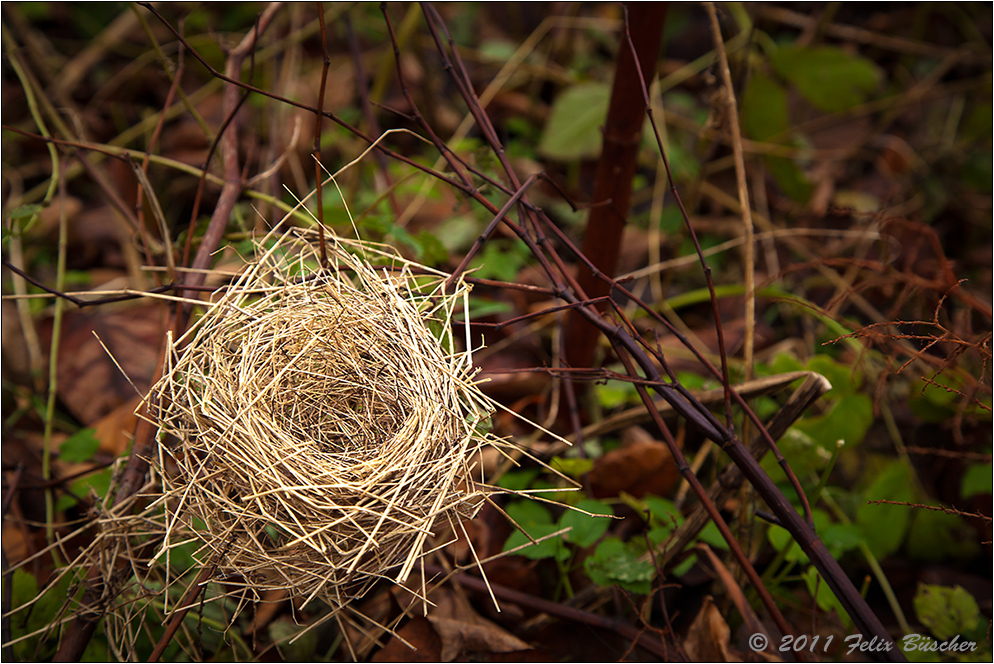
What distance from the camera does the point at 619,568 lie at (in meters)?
1.19

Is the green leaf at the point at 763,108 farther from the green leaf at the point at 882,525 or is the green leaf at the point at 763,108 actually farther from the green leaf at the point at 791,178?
the green leaf at the point at 882,525

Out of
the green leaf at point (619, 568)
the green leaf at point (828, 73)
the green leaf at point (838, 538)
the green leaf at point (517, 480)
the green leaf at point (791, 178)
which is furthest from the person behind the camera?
the green leaf at point (791, 178)

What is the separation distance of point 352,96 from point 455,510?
81.7 inches

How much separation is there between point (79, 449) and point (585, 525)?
1.08m

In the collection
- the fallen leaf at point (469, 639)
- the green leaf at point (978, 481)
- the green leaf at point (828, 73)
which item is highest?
the green leaf at point (828, 73)

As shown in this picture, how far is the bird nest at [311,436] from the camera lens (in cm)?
90

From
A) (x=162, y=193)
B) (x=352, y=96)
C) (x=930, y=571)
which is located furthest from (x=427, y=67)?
(x=930, y=571)

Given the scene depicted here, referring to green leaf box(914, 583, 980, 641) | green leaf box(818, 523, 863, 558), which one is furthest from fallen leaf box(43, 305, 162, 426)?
green leaf box(914, 583, 980, 641)

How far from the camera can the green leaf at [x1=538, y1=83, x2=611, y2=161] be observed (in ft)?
7.00

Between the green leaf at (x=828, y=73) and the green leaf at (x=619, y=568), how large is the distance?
1797 mm

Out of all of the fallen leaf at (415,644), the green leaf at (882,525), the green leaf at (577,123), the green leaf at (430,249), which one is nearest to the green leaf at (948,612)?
the green leaf at (882,525)

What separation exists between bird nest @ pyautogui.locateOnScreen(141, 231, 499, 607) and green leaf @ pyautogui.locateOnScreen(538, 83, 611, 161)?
122 cm

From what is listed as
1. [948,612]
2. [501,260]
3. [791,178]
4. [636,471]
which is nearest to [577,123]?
[501,260]

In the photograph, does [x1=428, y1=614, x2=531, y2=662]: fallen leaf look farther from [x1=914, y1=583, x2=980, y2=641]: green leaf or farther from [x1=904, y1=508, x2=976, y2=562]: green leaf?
[x1=904, y1=508, x2=976, y2=562]: green leaf
